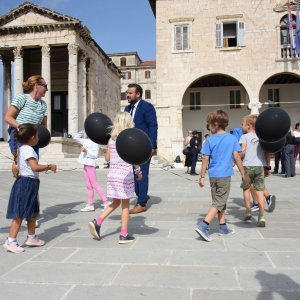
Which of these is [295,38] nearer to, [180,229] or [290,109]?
[290,109]

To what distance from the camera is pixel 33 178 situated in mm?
4270

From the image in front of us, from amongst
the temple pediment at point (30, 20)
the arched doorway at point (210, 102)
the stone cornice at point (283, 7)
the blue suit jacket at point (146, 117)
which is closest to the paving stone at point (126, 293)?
the blue suit jacket at point (146, 117)

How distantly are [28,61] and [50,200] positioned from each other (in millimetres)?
29823

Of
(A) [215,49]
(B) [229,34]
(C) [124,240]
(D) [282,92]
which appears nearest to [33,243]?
(C) [124,240]

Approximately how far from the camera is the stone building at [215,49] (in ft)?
78.2

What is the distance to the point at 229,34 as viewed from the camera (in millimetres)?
24672

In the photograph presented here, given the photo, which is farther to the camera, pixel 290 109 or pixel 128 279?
pixel 290 109

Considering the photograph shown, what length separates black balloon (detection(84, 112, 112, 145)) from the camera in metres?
5.21

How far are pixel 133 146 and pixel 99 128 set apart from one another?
1283 mm

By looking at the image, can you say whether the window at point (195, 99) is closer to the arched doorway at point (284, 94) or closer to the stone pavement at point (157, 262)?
the arched doorway at point (284, 94)

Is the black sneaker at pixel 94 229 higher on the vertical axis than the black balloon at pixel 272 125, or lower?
lower

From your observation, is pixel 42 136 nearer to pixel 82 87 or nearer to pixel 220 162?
Answer: pixel 220 162

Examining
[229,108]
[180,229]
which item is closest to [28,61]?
[229,108]

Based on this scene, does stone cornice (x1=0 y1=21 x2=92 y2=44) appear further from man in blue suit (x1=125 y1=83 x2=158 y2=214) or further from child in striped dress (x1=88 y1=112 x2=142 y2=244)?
child in striped dress (x1=88 y1=112 x2=142 y2=244)
